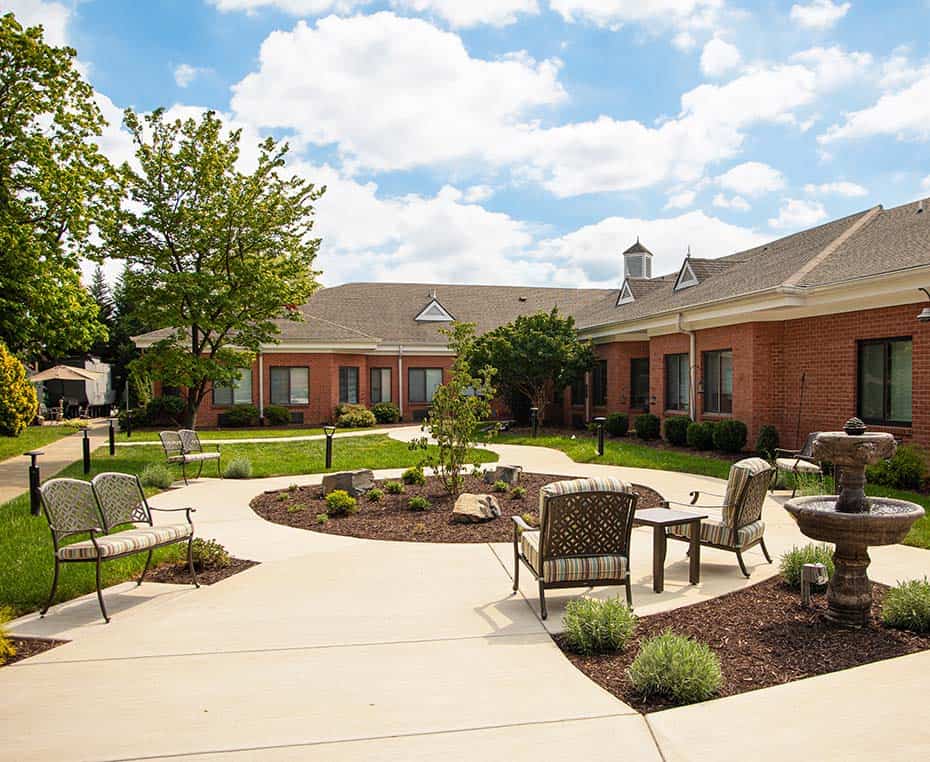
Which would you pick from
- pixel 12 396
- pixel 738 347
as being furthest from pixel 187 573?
pixel 12 396

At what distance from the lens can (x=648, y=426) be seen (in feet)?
68.8

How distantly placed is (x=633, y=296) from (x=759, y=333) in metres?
10.5

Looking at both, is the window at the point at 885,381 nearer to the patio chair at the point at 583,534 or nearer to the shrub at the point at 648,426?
the shrub at the point at 648,426

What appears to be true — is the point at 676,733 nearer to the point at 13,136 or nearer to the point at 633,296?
the point at 13,136

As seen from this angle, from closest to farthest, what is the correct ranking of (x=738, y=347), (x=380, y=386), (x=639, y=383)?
(x=738, y=347), (x=639, y=383), (x=380, y=386)

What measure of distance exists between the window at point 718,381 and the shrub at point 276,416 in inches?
662

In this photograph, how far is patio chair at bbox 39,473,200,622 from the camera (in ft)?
20.4

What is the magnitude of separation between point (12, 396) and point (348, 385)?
1243 centimetres

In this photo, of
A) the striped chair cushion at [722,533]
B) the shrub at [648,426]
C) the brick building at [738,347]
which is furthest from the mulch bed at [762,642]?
the shrub at [648,426]

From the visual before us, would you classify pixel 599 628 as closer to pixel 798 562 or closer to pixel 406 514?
pixel 798 562

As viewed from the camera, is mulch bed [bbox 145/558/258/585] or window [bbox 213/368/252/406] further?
window [bbox 213/368/252/406]

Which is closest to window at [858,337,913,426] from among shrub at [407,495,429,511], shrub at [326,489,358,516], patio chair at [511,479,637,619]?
shrub at [407,495,429,511]

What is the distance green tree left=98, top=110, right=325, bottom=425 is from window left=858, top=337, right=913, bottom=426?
45.1ft

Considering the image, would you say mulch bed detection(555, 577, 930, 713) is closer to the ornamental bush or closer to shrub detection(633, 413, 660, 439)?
shrub detection(633, 413, 660, 439)
